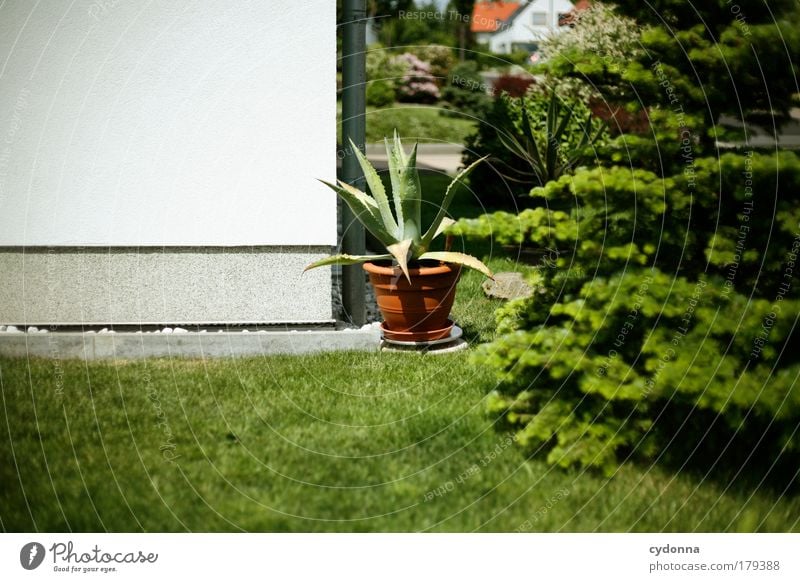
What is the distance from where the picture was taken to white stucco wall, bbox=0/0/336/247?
16.8ft

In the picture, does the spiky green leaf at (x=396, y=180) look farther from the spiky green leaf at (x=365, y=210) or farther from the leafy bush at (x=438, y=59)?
the leafy bush at (x=438, y=59)

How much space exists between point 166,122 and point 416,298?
189 cm

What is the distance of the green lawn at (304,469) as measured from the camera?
336cm

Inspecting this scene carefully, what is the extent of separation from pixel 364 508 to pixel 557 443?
0.93 metres

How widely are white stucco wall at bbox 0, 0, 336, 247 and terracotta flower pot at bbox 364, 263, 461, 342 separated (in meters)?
0.49

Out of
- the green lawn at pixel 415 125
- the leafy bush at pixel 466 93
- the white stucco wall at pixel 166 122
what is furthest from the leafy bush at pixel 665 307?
the green lawn at pixel 415 125

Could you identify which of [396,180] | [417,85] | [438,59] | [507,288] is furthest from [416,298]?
[438,59]

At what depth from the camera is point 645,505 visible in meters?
3.45

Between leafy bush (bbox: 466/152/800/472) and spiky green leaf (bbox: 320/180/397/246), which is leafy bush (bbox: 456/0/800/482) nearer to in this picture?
leafy bush (bbox: 466/152/800/472)

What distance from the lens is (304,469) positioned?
12.0 ft

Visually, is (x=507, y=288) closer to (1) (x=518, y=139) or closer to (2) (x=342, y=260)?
(2) (x=342, y=260)

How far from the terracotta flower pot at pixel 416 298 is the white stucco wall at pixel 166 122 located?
1.61ft

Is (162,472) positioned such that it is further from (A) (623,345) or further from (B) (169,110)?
(B) (169,110)
